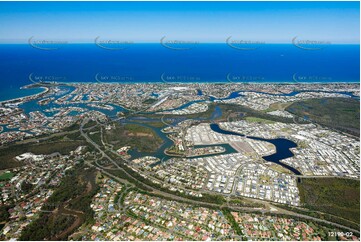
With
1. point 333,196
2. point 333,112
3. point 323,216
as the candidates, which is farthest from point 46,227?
point 333,112

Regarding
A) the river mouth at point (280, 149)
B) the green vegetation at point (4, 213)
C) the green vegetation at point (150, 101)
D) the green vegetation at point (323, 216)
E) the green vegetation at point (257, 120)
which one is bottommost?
the green vegetation at point (323, 216)

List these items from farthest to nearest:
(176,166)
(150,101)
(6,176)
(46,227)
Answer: (150,101), (176,166), (6,176), (46,227)

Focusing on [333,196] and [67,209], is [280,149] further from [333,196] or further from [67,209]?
[67,209]

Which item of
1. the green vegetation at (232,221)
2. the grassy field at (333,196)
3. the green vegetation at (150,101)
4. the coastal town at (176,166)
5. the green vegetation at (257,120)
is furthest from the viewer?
the green vegetation at (150,101)

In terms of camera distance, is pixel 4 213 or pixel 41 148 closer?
pixel 4 213

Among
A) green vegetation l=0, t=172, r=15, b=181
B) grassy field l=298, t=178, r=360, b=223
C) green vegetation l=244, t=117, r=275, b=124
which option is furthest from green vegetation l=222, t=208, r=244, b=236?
green vegetation l=244, t=117, r=275, b=124

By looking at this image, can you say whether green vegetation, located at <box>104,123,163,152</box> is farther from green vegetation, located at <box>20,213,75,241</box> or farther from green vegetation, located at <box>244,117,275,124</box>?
green vegetation, located at <box>244,117,275,124</box>

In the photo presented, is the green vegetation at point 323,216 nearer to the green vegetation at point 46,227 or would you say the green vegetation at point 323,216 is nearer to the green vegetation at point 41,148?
the green vegetation at point 46,227

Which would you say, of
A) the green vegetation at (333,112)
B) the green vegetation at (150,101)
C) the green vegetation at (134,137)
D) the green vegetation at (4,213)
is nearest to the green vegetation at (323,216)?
the green vegetation at (134,137)
